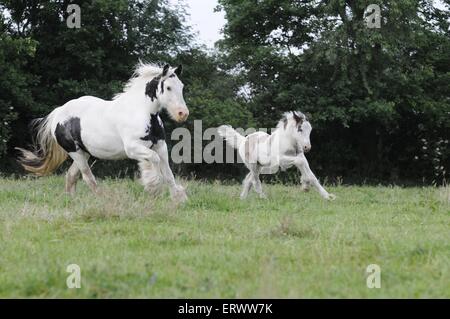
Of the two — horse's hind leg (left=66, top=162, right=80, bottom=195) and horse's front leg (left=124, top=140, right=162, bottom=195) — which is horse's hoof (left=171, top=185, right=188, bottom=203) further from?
horse's hind leg (left=66, top=162, right=80, bottom=195)

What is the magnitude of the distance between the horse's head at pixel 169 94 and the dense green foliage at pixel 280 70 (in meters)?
15.5

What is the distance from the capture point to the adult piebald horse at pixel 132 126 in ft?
32.1

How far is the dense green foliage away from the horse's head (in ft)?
50.9

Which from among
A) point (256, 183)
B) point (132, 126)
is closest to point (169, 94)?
point (132, 126)

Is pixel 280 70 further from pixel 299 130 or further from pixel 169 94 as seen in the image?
pixel 169 94

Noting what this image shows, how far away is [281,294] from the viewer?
419 centimetres

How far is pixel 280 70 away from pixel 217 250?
967 inches

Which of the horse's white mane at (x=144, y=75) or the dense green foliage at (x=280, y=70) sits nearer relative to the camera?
the horse's white mane at (x=144, y=75)

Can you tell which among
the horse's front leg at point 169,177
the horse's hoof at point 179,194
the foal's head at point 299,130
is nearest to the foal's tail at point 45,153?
the horse's front leg at point 169,177

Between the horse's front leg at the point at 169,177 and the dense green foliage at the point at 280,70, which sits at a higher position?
the dense green foliage at the point at 280,70

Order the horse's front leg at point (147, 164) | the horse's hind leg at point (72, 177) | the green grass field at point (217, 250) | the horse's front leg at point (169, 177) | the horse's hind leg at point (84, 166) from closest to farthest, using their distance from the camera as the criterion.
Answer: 1. the green grass field at point (217, 250)
2. the horse's front leg at point (147, 164)
3. the horse's front leg at point (169, 177)
4. the horse's hind leg at point (84, 166)
5. the horse's hind leg at point (72, 177)

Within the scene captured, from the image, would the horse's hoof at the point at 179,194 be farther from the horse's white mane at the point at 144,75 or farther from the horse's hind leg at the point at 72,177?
the horse's hind leg at the point at 72,177

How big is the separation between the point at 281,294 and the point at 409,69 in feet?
85.6

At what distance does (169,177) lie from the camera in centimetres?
989
